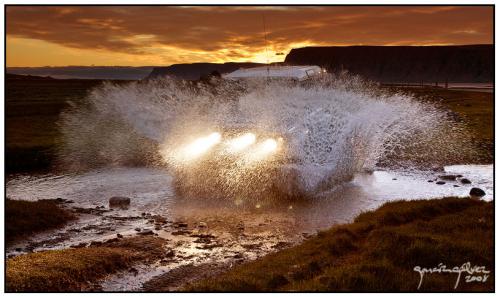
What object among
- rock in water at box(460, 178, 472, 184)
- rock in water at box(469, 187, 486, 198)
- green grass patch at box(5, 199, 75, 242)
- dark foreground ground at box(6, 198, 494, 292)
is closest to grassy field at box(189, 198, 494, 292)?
dark foreground ground at box(6, 198, 494, 292)

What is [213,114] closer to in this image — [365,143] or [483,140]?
[365,143]

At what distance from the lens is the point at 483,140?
4916cm

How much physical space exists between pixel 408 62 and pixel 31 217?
428ft

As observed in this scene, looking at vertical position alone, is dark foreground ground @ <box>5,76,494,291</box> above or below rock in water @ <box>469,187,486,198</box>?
above

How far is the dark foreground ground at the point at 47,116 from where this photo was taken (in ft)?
148

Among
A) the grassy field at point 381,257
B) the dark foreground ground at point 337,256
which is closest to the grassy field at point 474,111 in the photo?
the dark foreground ground at point 337,256

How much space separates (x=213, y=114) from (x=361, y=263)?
2887 centimetres

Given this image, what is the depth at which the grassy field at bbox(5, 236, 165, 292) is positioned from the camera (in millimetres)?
18594

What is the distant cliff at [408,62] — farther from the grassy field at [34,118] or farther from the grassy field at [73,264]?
the grassy field at [73,264]

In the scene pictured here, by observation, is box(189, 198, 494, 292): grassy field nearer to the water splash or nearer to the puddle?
the puddle

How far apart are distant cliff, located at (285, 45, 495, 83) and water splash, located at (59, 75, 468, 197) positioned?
7100 centimetres

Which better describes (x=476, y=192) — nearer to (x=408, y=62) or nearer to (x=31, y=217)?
(x=31, y=217)

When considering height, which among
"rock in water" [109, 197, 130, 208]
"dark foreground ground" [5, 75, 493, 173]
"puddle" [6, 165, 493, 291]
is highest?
"dark foreground ground" [5, 75, 493, 173]

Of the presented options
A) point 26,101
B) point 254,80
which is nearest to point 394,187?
point 254,80
